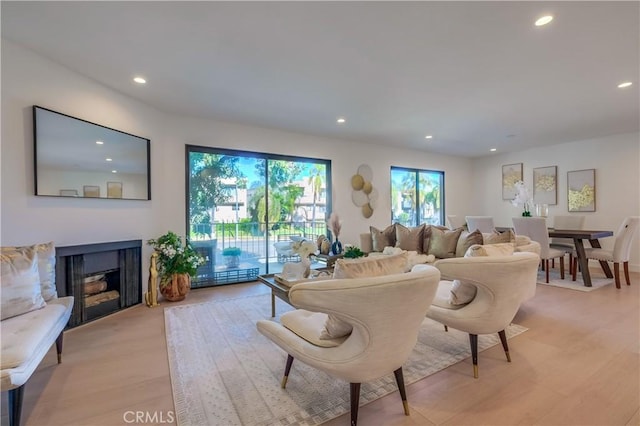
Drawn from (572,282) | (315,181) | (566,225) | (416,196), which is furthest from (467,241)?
(416,196)

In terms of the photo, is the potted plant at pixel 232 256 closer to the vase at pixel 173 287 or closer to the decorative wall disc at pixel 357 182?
the vase at pixel 173 287

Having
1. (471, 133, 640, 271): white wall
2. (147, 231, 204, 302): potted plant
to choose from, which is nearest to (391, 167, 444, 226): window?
(471, 133, 640, 271): white wall

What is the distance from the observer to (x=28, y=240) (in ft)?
8.23

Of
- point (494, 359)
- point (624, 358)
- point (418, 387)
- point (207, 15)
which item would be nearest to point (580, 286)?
point (624, 358)

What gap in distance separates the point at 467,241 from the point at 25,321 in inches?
160

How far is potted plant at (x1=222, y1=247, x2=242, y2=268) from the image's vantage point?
458 cm

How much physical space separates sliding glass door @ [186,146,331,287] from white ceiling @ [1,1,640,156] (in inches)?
32.2

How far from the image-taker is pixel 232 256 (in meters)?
4.64

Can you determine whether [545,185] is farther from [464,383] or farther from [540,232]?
[464,383]

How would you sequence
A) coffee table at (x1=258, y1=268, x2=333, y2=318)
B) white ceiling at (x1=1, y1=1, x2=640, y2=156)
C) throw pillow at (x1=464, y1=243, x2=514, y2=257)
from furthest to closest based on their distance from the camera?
coffee table at (x1=258, y1=268, x2=333, y2=318) < throw pillow at (x1=464, y1=243, x2=514, y2=257) < white ceiling at (x1=1, y1=1, x2=640, y2=156)

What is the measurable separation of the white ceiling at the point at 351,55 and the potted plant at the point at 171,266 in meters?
1.80

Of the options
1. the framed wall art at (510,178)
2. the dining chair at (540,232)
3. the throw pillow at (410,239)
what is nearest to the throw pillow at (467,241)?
the throw pillow at (410,239)

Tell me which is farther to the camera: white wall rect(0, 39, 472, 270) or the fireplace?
the fireplace

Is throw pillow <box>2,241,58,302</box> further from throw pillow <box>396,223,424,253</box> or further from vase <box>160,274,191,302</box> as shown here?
throw pillow <box>396,223,424,253</box>
